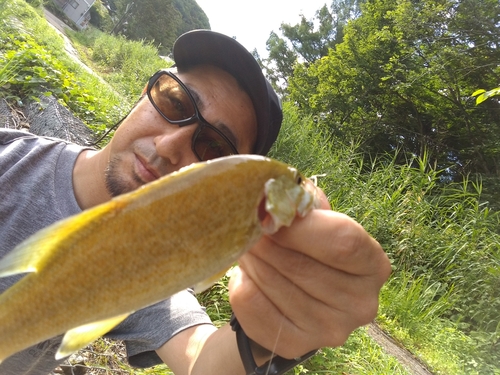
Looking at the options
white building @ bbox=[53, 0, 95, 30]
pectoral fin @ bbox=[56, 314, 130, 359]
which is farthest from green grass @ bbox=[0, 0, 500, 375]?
white building @ bbox=[53, 0, 95, 30]

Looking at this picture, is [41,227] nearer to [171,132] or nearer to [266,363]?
[171,132]

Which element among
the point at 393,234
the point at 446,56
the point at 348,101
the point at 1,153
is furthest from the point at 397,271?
the point at 348,101

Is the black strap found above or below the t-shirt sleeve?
above

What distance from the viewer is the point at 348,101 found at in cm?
1869

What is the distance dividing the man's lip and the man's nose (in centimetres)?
12

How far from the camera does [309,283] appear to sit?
1.21 m

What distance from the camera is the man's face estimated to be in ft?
7.75

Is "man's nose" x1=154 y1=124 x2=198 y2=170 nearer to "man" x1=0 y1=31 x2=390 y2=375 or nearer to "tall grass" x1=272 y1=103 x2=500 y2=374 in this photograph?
"man" x1=0 y1=31 x2=390 y2=375

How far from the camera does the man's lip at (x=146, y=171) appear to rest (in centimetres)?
234

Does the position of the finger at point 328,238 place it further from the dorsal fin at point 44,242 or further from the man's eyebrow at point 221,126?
the man's eyebrow at point 221,126

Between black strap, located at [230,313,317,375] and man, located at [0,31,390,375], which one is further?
black strap, located at [230,313,317,375]

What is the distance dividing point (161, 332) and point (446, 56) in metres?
15.3

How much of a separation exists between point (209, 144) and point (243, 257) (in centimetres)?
141

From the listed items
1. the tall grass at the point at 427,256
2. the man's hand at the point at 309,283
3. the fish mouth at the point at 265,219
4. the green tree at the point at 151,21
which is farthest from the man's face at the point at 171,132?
the green tree at the point at 151,21
